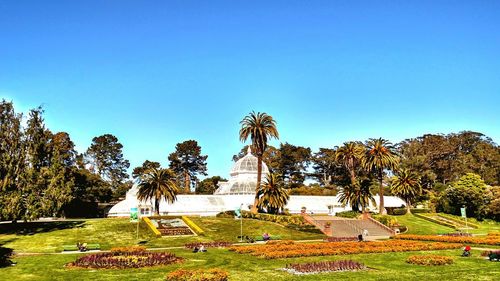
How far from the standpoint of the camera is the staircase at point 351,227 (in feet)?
173

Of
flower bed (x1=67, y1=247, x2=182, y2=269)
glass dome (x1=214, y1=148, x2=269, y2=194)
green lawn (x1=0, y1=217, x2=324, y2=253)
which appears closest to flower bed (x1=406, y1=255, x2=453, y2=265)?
flower bed (x1=67, y1=247, x2=182, y2=269)

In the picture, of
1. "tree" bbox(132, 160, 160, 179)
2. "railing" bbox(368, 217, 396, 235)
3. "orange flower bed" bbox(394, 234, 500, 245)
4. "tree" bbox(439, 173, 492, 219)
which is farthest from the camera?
"tree" bbox(132, 160, 160, 179)

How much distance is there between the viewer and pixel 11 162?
4469 centimetres

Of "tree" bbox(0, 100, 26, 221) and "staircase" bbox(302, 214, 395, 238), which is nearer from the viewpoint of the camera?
"tree" bbox(0, 100, 26, 221)

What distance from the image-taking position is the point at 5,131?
45844mm

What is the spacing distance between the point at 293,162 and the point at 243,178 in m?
39.0

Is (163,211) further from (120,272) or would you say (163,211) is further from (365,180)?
(120,272)

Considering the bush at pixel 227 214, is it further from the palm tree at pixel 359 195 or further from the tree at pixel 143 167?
the tree at pixel 143 167

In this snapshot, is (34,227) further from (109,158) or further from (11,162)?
(109,158)

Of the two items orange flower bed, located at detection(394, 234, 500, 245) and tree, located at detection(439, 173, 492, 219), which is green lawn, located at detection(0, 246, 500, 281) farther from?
tree, located at detection(439, 173, 492, 219)

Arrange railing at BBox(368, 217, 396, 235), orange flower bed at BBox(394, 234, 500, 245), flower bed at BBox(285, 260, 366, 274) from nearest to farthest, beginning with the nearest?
flower bed at BBox(285, 260, 366, 274)
orange flower bed at BBox(394, 234, 500, 245)
railing at BBox(368, 217, 396, 235)

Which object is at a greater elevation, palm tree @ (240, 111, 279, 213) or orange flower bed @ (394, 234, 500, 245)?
palm tree @ (240, 111, 279, 213)

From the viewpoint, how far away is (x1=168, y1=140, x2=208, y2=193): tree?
384ft

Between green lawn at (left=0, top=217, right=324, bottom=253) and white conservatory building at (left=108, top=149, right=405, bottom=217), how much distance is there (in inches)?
493
